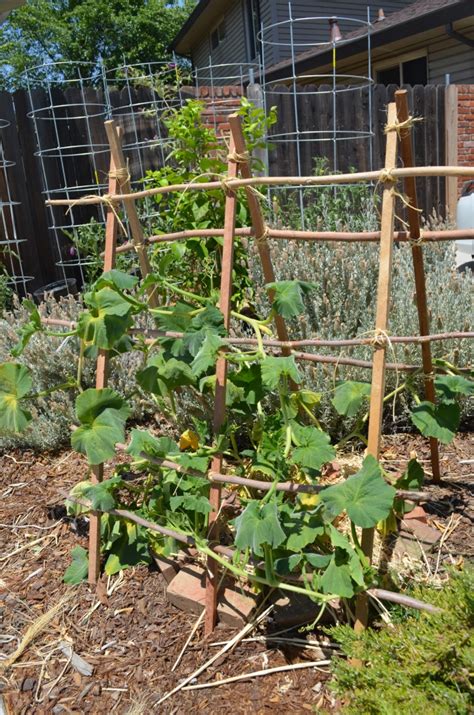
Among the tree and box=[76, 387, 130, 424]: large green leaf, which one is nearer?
box=[76, 387, 130, 424]: large green leaf

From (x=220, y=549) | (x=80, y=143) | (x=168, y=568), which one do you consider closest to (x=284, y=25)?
(x=80, y=143)

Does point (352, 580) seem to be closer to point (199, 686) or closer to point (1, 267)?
point (199, 686)

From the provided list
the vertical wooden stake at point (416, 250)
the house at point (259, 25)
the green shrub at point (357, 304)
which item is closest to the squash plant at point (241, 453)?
the vertical wooden stake at point (416, 250)

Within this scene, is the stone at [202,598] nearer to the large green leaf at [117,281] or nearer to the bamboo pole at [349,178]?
the large green leaf at [117,281]

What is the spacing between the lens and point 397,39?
9.88 meters

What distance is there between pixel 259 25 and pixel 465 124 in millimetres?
6941

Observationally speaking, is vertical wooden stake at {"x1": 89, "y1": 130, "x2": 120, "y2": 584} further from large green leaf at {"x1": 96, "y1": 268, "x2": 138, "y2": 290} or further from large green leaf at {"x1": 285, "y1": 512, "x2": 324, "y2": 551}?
large green leaf at {"x1": 285, "y1": 512, "x2": 324, "y2": 551}

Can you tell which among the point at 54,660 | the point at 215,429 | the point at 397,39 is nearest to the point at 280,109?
the point at 397,39

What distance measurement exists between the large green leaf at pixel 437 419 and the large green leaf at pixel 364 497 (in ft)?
1.25

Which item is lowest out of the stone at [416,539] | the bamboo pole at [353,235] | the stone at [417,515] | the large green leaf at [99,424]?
the stone at [416,539]

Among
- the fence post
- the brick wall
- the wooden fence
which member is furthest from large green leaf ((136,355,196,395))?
the brick wall

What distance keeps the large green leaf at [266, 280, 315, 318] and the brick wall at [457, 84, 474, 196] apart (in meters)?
7.93

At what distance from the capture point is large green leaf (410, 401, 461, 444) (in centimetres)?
199

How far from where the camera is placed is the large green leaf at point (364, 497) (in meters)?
1.57
